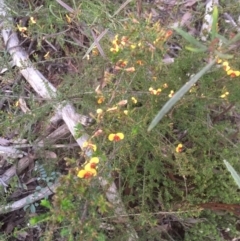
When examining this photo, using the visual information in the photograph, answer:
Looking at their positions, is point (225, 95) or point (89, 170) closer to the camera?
point (89, 170)

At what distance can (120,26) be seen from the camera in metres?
2.46

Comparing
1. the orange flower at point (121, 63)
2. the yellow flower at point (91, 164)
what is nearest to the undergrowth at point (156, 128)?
the orange flower at point (121, 63)

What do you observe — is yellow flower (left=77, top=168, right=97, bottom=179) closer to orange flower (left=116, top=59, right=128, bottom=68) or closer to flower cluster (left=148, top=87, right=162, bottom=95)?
orange flower (left=116, top=59, right=128, bottom=68)

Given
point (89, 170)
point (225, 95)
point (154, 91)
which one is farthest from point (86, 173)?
point (225, 95)

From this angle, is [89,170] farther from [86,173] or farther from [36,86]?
[36,86]

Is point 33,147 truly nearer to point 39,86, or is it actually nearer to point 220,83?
point 39,86

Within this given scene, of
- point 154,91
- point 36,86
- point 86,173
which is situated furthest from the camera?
point 36,86

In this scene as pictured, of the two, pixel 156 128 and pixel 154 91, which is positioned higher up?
pixel 154 91

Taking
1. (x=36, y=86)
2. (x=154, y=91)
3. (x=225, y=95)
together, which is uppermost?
(x=36, y=86)

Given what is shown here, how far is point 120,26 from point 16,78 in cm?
85

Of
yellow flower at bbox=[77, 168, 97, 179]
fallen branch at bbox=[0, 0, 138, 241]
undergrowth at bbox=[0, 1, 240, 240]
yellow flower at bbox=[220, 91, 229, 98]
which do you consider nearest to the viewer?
yellow flower at bbox=[77, 168, 97, 179]

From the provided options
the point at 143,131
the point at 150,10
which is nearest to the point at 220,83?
the point at 143,131

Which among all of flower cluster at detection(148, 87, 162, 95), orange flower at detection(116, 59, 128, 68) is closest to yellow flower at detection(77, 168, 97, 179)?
orange flower at detection(116, 59, 128, 68)

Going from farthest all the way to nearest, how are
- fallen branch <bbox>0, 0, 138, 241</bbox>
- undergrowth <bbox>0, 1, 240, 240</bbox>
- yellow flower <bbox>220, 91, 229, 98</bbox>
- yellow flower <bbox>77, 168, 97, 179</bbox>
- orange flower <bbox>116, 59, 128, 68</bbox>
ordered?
fallen branch <bbox>0, 0, 138, 241</bbox> < yellow flower <bbox>220, 91, 229, 98</bbox> < undergrowth <bbox>0, 1, 240, 240</bbox> < orange flower <bbox>116, 59, 128, 68</bbox> < yellow flower <bbox>77, 168, 97, 179</bbox>
